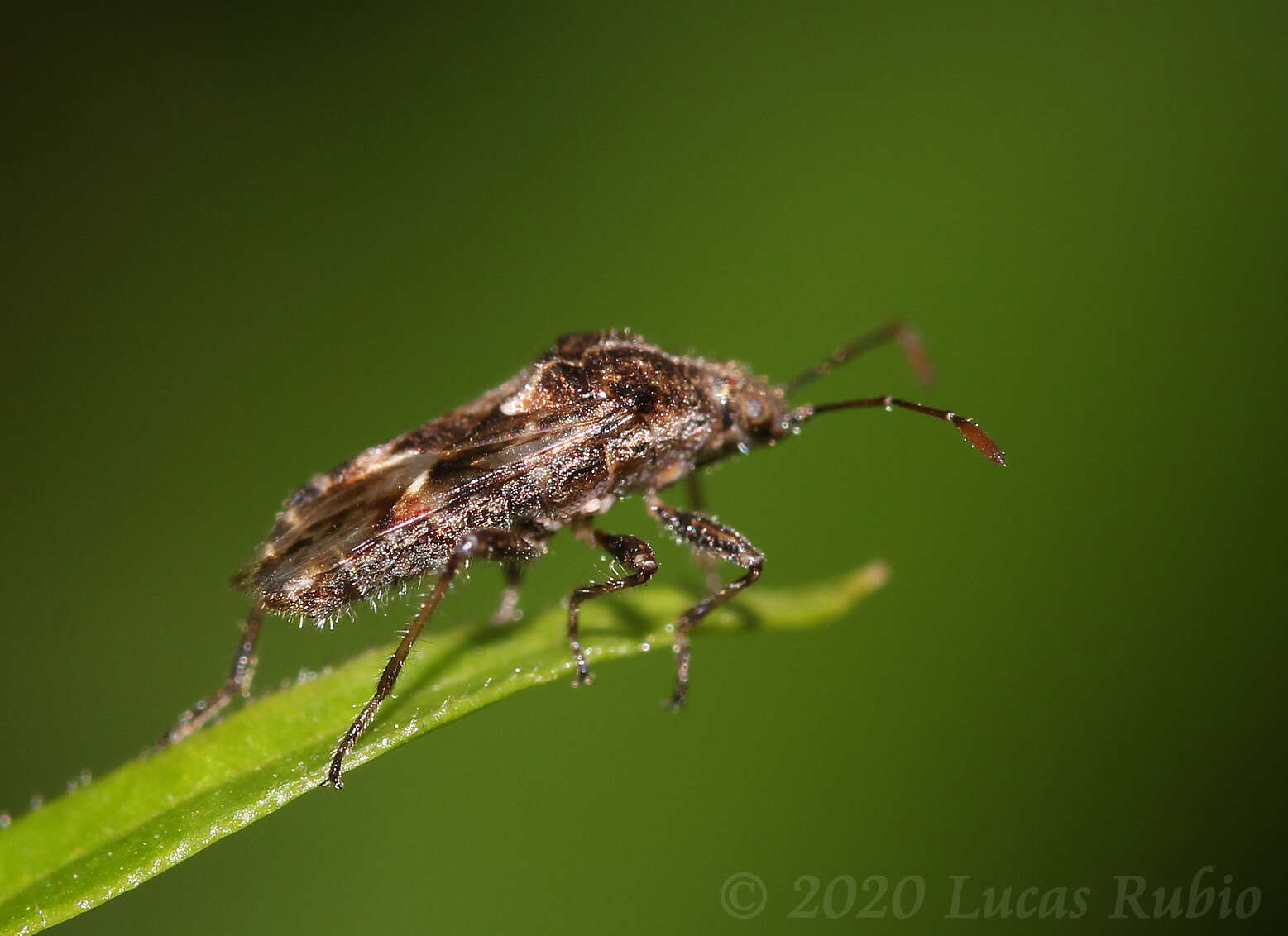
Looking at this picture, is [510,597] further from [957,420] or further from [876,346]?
[876,346]

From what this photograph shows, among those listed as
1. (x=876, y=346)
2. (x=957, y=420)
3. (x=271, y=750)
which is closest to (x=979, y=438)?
(x=957, y=420)

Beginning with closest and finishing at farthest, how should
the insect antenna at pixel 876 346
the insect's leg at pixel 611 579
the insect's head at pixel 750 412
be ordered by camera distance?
the insect's leg at pixel 611 579, the insect's head at pixel 750 412, the insect antenna at pixel 876 346

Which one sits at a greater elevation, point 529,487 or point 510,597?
point 529,487

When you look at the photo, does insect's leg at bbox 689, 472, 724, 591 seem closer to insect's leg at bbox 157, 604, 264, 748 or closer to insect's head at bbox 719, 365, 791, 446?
insect's head at bbox 719, 365, 791, 446

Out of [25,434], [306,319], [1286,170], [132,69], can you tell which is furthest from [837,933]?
[132,69]

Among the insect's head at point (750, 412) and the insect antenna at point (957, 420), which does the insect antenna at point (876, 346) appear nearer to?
the insect's head at point (750, 412)

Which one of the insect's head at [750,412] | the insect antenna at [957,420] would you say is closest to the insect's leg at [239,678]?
the insect's head at [750,412]
